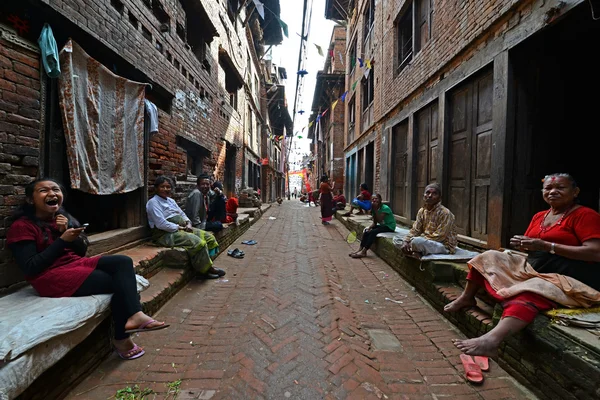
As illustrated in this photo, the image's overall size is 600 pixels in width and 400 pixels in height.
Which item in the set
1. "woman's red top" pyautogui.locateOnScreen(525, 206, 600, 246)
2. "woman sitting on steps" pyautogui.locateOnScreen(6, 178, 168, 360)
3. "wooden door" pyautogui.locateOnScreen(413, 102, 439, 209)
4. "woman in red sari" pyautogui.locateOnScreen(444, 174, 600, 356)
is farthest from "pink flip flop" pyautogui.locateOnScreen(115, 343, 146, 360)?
"wooden door" pyautogui.locateOnScreen(413, 102, 439, 209)

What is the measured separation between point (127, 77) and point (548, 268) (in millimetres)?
5630

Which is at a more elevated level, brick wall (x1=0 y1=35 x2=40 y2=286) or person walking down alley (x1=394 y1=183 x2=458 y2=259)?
brick wall (x1=0 y1=35 x2=40 y2=286)

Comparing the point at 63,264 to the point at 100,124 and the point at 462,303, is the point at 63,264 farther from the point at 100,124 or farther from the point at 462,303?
the point at 462,303

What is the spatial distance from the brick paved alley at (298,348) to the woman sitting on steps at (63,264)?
344 mm

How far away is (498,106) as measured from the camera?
13.3ft

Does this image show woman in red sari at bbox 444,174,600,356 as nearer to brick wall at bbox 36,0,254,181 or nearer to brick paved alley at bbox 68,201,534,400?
brick paved alley at bbox 68,201,534,400

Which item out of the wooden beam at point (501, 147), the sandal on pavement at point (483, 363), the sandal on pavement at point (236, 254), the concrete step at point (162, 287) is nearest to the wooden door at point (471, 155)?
the wooden beam at point (501, 147)

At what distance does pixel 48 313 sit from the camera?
6.61ft

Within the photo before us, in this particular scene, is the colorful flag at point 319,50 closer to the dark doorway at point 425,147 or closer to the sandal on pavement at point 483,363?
the dark doorway at point 425,147

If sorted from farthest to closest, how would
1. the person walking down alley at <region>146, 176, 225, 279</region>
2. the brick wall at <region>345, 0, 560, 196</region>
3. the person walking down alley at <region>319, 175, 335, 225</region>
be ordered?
the person walking down alley at <region>319, 175, 335, 225</region>
the person walking down alley at <region>146, 176, 225, 279</region>
the brick wall at <region>345, 0, 560, 196</region>

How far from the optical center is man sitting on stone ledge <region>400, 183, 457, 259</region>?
13.4 feet

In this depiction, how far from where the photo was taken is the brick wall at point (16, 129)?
2482mm

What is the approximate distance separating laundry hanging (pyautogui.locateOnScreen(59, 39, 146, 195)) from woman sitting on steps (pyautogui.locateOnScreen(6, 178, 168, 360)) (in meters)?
1.02

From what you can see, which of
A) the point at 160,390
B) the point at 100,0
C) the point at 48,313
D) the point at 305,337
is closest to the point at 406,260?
the point at 305,337
